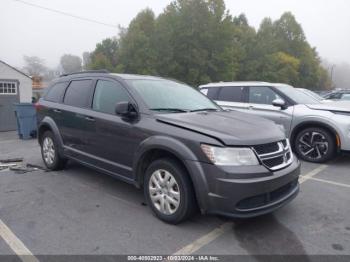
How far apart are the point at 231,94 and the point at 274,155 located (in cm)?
484

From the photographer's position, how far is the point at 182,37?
3042 centimetres

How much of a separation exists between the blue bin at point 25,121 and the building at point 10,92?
156 inches

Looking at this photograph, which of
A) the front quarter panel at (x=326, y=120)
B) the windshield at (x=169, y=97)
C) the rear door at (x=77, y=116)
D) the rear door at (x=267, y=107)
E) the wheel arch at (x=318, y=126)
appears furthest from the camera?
the rear door at (x=267, y=107)

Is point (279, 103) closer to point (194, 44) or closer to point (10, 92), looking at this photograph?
point (10, 92)

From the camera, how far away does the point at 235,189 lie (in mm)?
3139

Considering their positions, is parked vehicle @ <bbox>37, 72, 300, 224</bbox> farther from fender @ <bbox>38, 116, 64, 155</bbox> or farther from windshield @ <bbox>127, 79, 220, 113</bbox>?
fender @ <bbox>38, 116, 64, 155</bbox>

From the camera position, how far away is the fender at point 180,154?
328 centimetres

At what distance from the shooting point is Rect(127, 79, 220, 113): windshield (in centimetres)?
418

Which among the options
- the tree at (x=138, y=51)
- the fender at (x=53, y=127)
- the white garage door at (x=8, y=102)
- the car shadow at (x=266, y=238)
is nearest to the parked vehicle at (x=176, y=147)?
the fender at (x=53, y=127)

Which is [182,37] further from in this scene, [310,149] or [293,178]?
[293,178]

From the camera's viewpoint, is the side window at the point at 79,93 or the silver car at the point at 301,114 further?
the silver car at the point at 301,114

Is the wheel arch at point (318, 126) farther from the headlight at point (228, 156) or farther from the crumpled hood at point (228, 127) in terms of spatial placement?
the headlight at point (228, 156)

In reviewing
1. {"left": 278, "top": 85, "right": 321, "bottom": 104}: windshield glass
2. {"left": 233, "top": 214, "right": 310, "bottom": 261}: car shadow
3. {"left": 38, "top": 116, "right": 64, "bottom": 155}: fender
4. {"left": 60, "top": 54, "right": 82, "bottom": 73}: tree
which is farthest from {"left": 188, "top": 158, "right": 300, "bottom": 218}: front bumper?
{"left": 60, "top": 54, "right": 82, "bottom": 73}: tree

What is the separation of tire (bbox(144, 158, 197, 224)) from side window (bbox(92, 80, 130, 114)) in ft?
3.70
